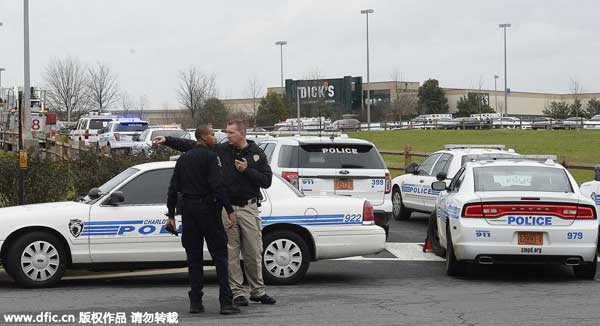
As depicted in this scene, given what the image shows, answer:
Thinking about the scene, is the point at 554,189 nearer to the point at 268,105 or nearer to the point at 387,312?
the point at 387,312

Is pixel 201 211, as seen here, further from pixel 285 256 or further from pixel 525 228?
pixel 525 228

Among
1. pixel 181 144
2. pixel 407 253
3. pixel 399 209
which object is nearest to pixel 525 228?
pixel 407 253

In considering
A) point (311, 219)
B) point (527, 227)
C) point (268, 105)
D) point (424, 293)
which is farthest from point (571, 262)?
point (268, 105)

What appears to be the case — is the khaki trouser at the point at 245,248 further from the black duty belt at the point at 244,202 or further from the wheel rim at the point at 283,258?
the wheel rim at the point at 283,258

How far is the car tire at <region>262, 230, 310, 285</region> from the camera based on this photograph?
1105cm

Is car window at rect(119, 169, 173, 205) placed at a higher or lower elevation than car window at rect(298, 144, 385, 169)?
lower

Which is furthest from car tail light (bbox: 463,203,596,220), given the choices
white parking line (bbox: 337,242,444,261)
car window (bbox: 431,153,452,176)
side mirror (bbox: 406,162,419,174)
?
side mirror (bbox: 406,162,419,174)

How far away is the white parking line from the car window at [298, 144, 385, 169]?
130cm

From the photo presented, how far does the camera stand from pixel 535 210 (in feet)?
36.9

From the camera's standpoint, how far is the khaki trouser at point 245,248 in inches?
368

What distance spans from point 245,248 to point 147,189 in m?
2.04

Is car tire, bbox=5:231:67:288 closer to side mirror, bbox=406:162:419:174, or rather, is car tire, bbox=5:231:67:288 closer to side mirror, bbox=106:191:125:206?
side mirror, bbox=106:191:125:206

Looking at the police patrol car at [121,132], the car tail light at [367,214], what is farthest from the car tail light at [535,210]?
the police patrol car at [121,132]

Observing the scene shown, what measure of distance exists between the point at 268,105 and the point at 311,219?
2715 inches
